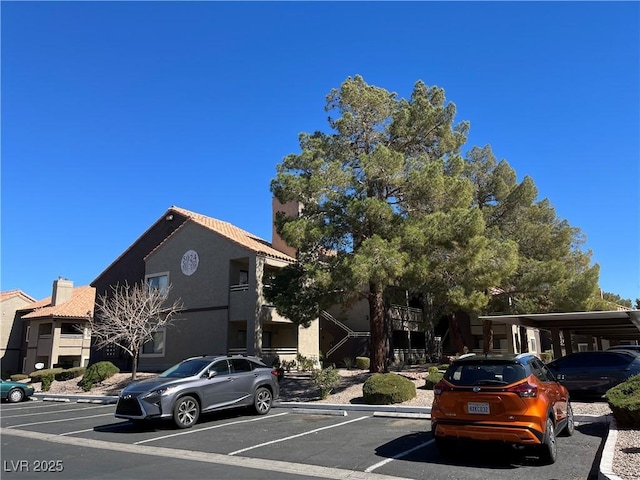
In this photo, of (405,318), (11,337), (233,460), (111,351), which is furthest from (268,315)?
(11,337)

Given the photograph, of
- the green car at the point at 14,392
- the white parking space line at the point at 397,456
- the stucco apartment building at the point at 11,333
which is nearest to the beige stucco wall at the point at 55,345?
the stucco apartment building at the point at 11,333

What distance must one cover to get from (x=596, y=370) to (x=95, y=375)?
2128cm

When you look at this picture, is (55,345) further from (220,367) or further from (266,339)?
(220,367)

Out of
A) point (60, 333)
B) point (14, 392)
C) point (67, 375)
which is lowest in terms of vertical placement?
point (14, 392)

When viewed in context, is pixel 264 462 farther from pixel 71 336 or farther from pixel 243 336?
pixel 71 336

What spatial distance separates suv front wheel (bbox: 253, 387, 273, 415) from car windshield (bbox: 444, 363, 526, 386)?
7.01 m

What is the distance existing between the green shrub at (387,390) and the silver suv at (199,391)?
2778 mm

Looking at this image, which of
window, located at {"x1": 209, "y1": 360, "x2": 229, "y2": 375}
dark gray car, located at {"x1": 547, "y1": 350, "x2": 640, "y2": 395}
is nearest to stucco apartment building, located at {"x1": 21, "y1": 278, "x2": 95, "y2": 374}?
window, located at {"x1": 209, "y1": 360, "x2": 229, "y2": 375}

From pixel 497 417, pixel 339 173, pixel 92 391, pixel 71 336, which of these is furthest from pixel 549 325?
pixel 71 336

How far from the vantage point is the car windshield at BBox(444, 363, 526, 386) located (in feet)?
25.3

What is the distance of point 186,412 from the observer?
12.0m

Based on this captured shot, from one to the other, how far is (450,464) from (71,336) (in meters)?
38.3

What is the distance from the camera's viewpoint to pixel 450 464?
7.75 m

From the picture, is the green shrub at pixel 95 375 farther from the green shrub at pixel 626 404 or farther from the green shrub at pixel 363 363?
the green shrub at pixel 626 404
